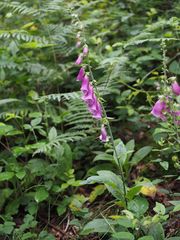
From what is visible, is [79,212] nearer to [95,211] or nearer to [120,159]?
[95,211]

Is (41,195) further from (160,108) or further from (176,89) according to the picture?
(176,89)

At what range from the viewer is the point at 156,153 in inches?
131

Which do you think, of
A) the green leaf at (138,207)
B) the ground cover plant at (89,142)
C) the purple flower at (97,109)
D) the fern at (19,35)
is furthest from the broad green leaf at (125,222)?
the fern at (19,35)

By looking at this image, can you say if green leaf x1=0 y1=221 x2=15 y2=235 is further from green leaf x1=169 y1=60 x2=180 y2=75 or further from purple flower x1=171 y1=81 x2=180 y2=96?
green leaf x1=169 y1=60 x2=180 y2=75

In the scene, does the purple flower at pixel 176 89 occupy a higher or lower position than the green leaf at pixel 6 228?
higher

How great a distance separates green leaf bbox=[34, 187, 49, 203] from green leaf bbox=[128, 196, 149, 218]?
→ 0.75 metres

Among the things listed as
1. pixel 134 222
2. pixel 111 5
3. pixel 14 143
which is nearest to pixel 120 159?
pixel 134 222

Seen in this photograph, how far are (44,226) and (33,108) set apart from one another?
1.24 metres

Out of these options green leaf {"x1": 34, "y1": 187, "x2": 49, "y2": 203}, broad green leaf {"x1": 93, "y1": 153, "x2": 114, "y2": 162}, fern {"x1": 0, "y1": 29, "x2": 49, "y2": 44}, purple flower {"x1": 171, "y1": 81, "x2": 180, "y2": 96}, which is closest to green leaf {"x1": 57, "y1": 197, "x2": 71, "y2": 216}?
green leaf {"x1": 34, "y1": 187, "x2": 49, "y2": 203}

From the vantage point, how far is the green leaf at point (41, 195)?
2.88 m

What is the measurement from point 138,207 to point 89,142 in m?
1.21

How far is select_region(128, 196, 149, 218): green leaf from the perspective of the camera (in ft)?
7.90

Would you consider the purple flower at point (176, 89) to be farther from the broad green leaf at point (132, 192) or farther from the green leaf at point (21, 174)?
the green leaf at point (21, 174)

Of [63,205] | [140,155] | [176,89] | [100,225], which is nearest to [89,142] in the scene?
[140,155]
